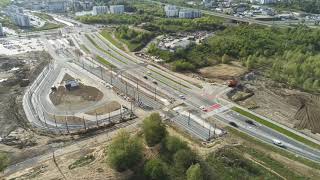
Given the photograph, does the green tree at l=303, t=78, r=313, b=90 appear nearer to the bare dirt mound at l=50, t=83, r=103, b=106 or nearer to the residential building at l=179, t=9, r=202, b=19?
the bare dirt mound at l=50, t=83, r=103, b=106

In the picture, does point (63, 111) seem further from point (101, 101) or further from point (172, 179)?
point (172, 179)

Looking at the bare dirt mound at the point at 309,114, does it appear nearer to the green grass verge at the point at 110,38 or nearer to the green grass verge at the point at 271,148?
the green grass verge at the point at 271,148

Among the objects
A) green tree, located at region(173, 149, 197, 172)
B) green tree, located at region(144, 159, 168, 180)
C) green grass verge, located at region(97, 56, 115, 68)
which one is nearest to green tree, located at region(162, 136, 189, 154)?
green tree, located at region(173, 149, 197, 172)

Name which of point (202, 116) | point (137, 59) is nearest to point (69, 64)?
point (137, 59)

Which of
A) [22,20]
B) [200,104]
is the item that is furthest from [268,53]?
[22,20]

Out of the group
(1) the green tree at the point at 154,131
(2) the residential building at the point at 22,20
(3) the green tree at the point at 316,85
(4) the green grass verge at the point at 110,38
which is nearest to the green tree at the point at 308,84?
(3) the green tree at the point at 316,85

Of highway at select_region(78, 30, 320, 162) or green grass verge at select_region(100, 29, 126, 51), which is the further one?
green grass verge at select_region(100, 29, 126, 51)

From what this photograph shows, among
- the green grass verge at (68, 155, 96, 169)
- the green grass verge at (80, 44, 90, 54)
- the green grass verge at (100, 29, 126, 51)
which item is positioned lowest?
the green grass verge at (68, 155, 96, 169)
